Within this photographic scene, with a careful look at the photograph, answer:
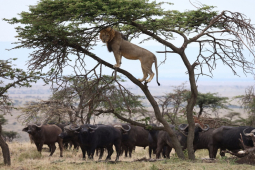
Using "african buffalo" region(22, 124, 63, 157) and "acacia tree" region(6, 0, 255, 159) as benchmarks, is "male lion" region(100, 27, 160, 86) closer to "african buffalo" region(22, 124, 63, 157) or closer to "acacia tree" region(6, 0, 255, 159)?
"acacia tree" region(6, 0, 255, 159)

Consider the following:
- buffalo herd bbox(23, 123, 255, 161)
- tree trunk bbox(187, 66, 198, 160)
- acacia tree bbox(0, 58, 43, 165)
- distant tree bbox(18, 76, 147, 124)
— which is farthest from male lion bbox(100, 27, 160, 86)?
acacia tree bbox(0, 58, 43, 165)

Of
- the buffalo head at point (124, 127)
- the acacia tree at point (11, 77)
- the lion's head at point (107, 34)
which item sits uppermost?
the lion's head at point (107, 34)

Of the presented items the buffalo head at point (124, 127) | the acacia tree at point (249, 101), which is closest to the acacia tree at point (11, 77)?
the buffalo head at point (124, 127)

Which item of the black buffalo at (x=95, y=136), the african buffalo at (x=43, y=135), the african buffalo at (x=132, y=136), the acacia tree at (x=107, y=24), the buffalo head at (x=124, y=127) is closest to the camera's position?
the acacia tree at (x=107, y=24)

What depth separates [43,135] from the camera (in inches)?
733

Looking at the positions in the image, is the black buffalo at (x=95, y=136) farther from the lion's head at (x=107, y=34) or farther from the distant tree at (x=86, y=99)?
the lion's head at (x=107, y=34)

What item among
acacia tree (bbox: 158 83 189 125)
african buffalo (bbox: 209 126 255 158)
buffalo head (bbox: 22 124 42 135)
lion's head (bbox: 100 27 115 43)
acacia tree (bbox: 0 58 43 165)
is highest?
lion's head (bbox: 100 27 115 43)

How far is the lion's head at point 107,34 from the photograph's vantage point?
1105 centimetres

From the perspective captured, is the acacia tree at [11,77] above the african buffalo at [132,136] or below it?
above

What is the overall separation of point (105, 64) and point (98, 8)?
7.50 feet

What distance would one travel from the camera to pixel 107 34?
11.1m

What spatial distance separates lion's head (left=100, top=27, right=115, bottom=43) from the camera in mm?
11055

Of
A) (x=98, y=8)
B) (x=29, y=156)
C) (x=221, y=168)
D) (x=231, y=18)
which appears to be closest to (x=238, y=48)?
(x=231, y=18)

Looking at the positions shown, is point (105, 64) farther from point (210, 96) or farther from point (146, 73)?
point (210, 96)
